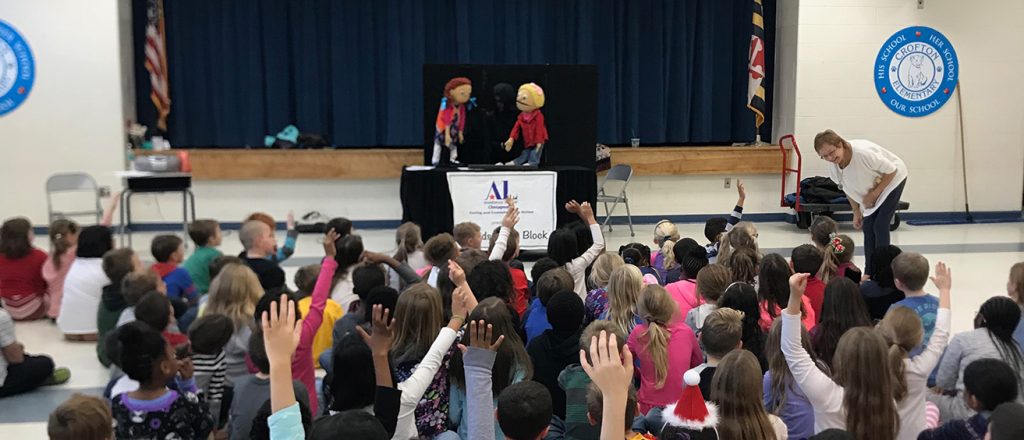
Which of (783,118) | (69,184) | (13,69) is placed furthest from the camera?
(783,118)

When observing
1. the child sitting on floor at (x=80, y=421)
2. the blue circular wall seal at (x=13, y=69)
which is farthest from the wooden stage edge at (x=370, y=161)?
the child sitting on floor at (x=80, y=421)

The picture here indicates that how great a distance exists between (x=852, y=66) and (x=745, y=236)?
23.2 feet

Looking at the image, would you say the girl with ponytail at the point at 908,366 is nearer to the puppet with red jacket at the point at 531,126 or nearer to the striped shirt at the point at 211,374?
the striped shirt at the point at 211,374

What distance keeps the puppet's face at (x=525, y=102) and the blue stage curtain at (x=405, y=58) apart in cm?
234

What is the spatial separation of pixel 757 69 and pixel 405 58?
427 centimetres

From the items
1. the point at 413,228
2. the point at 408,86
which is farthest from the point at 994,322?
the point at 408,86

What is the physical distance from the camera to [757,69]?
11.0 m

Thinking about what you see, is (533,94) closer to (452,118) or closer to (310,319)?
(452,118)

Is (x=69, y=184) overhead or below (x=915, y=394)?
overhead

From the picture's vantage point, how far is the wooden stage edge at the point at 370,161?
10.4m

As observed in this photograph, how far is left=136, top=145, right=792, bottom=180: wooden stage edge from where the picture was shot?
34.0ft

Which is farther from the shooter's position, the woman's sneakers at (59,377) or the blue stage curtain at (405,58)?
the blue stage curtain at (405,58)

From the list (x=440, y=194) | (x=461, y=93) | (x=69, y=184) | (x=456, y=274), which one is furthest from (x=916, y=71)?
(x=69, y=184)

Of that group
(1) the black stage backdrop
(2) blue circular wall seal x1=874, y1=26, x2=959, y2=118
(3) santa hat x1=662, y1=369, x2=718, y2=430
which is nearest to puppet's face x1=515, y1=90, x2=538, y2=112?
(1) the black stage backdrop
